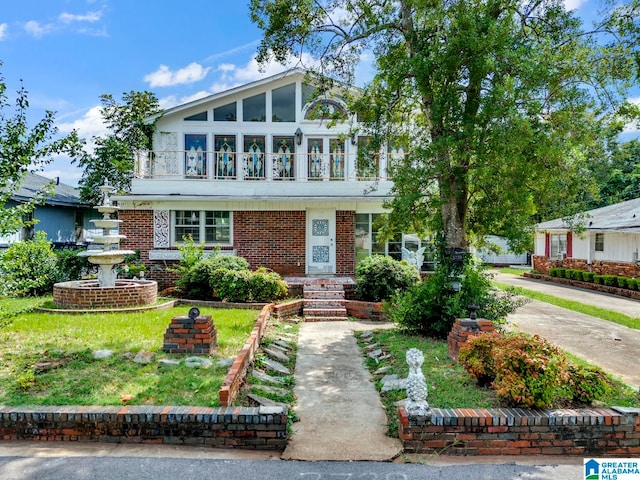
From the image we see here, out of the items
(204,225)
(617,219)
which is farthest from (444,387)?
(617,219)

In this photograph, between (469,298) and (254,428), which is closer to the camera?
(254,428)

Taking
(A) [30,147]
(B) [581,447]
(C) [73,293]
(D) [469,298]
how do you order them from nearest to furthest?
(B) [581,447], (A) [30,147], (D) [469,298], (C) [73,293]

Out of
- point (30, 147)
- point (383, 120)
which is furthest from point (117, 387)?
point (383, 120)

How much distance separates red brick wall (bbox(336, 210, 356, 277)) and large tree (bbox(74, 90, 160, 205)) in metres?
11.4

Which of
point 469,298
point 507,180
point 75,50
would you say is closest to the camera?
point 507,180

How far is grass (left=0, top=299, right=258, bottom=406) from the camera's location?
15.9ft

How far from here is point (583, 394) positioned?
466 centimetres

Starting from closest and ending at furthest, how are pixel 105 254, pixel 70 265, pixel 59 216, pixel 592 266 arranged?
pixel 105 254
pixel 70 265
pixel 592 266
pixel 59 216

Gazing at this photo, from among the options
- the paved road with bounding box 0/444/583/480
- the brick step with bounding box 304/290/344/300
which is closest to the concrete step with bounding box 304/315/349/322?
the brick step with bounding box 304/290/344/300

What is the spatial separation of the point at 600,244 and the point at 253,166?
1703 centimetres

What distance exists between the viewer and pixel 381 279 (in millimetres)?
11430

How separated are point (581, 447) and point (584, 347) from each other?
4543 millimetres

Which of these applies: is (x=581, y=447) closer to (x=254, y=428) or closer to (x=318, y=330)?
(x=254, y=428)

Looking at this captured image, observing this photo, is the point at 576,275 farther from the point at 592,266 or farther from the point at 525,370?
the point at 525,370
